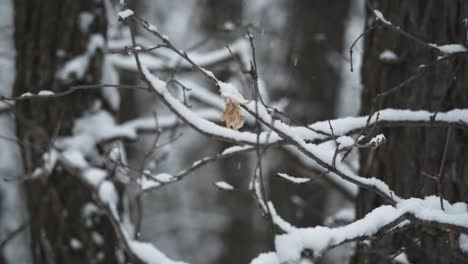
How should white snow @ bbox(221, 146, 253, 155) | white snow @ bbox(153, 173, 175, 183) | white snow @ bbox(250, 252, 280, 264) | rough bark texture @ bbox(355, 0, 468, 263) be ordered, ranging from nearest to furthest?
white snow @ bbox(250, 252, 280, 264) < white snow @ bbox(221, 146, 253, 155) < white snow @ bbox(153, 173, 175, 183) < rough bark texture @ bbox(355, 0, 468, 263)

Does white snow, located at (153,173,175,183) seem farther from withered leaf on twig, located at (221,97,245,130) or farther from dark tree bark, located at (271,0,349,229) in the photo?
dark tree bark, located at (271,0,349,229)

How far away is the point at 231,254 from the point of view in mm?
8336

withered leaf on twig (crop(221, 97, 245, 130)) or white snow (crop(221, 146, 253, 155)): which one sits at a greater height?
withered leaf on twig (crop(221, 97, 245, 130))

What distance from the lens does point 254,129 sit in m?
2.56

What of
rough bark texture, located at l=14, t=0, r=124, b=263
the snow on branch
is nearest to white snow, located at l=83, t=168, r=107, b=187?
rough bark texture, located at l=14, t=0, r=124, b=263

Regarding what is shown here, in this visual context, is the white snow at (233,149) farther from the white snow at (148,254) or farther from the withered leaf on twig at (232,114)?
the white snow at (148,254)

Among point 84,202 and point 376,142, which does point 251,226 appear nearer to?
point 84,202

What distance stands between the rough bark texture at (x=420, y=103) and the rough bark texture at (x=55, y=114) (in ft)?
4.95

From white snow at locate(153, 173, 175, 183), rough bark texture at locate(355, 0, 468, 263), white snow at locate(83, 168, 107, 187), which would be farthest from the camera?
white snow at locate(83, 168, 107, 187)

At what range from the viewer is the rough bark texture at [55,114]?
2.67m

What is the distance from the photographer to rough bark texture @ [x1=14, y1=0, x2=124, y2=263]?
2666mm

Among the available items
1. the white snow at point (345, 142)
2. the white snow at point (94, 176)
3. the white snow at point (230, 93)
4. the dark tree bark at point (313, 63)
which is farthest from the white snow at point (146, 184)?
the dark tree bark at point (313, 63)

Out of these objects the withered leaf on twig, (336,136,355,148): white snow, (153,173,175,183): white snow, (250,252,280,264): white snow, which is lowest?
(250,252,280,264): white snow

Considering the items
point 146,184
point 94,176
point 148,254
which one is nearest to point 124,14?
point 146,184
